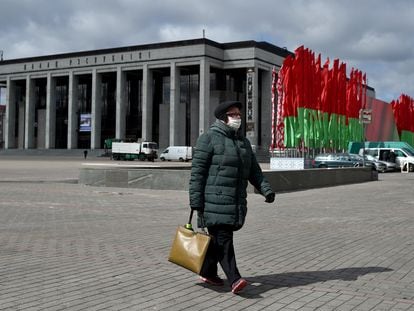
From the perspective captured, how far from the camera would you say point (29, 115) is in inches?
3617

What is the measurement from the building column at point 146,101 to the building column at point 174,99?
169 inches

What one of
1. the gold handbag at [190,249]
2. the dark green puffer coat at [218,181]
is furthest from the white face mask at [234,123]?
the gold handbag at [190,249]

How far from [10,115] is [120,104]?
978 inches

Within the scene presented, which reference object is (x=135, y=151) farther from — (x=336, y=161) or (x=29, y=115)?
(x=336, y=161)

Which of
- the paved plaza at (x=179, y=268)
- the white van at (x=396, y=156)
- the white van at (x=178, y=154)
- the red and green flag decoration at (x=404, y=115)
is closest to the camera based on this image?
the paved plaza at (x=179, y=268)

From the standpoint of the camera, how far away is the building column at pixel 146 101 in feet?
260

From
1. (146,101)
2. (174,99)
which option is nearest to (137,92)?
(146,101)

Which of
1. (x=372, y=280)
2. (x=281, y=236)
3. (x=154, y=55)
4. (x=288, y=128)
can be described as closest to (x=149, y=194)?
(x=281, y=236)

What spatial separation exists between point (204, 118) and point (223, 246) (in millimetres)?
69289

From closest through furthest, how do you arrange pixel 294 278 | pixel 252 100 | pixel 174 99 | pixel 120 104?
pixel 294 278 → pixel 252 100 → pixel 174 99 → pixel 120 104

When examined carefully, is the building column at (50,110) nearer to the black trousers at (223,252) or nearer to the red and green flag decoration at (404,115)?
the red and green flag decoration at (404,115)

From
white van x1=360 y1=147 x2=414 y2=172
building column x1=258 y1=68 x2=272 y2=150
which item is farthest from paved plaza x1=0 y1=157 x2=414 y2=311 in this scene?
building column x1=258 y1=68 x2=272 y2=150

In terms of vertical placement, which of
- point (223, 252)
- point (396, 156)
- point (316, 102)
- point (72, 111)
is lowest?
point (223, 252)

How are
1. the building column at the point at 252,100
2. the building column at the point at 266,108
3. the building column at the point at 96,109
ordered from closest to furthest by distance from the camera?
the building column at the point at 252,100 < the building column at the point at 266,108 < the building column at the point at 96,109
